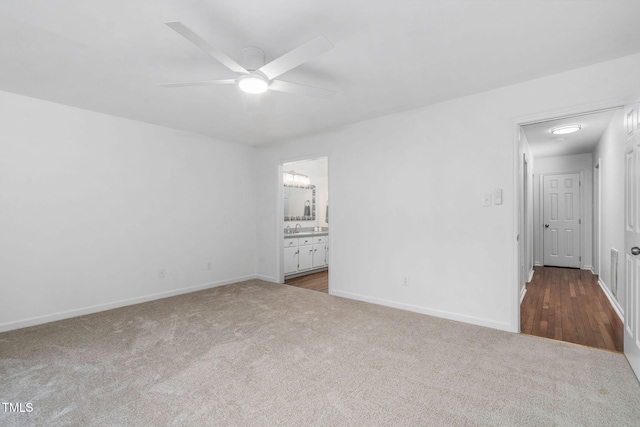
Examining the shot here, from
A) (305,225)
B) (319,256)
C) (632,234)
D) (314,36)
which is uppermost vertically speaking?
(314,36)

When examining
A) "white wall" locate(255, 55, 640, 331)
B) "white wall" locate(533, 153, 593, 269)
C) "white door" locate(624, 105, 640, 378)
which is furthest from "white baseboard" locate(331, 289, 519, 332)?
"white wall" locate(533, 153, 593, 269)

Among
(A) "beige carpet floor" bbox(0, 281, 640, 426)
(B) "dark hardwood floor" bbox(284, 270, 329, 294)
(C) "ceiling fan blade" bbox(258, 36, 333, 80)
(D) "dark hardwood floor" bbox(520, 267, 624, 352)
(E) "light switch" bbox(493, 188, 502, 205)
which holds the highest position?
(C) "ceiling fan blade" bbox(258, 36, 333, 80)

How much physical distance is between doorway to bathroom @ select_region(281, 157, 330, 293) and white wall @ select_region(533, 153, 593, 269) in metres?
4.67

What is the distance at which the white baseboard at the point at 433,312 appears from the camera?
292 centimetres

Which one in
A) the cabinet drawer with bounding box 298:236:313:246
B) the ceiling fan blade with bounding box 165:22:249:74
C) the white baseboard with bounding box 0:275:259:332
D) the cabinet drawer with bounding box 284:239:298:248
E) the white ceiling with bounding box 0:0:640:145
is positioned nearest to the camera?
the ceiling fan blade with bounding box 165:22:249:74

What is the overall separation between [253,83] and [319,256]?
Result: 434 cm

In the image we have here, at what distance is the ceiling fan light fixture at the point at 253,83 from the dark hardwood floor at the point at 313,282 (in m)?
3.12

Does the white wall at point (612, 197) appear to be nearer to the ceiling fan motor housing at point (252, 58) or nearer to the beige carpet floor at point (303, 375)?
the beige carpet floor at point (303, 375)

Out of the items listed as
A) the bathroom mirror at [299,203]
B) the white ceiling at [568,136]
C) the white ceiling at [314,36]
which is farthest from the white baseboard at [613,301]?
the bathroom mirror at [299,203]

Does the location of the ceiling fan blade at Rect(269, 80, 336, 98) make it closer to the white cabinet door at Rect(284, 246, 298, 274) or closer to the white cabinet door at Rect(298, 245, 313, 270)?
the white cabinet door at Rect(284, 246, 298, 274)

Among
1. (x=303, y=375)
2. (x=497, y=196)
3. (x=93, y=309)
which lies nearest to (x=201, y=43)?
(x=303, y=375)

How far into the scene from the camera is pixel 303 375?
2117 millimetres

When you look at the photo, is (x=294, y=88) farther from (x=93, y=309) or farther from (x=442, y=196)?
(x=93, y=309)

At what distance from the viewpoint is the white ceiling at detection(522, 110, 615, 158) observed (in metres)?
3.88
